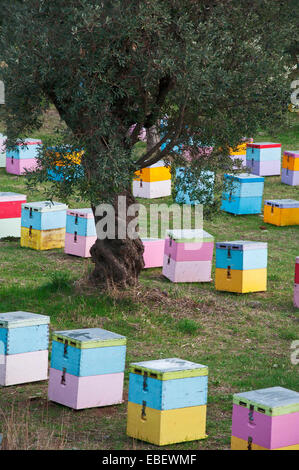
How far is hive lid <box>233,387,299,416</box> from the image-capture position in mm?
8359

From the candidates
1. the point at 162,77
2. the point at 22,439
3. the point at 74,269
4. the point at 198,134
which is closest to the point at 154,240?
the point at 74,269

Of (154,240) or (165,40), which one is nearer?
(165,40)

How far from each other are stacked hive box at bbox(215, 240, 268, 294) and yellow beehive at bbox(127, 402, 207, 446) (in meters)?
6.57

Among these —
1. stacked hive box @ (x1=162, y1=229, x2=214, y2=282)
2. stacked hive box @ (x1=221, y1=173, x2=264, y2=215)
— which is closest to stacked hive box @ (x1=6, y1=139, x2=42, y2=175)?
stacked hive box @ (x1=221, y1=173, x2=264, y2=215)

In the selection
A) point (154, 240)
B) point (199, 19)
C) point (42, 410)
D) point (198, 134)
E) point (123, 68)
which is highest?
point (199, 19)

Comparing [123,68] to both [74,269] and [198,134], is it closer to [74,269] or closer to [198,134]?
[198,134]

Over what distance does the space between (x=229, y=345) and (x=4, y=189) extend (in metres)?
12.0

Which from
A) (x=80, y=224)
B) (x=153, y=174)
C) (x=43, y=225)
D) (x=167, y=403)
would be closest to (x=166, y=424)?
(x=167, y=403)

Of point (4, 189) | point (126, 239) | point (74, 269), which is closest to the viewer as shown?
point (126, 239)

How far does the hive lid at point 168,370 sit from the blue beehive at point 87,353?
2.81 ft

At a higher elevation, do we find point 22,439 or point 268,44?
point 268,44

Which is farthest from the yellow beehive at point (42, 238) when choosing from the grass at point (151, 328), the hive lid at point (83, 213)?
the hive lid at point (83, 213)

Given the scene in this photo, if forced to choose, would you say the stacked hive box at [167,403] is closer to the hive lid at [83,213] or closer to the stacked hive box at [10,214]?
the hive lid at [83,213]

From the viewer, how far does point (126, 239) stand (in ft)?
49.1
